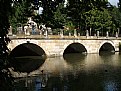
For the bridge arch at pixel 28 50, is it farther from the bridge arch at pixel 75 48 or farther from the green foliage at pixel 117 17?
the green foliage at pixel 117 17

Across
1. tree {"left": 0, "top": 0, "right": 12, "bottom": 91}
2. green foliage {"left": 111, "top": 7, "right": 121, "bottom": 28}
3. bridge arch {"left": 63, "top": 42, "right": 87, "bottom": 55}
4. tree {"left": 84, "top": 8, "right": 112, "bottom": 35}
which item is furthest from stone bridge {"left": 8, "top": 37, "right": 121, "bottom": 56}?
tree {"left": 0, "top": 0, "right": 12, "bottom": 91}

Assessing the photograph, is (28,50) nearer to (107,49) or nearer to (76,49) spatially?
(76,49)

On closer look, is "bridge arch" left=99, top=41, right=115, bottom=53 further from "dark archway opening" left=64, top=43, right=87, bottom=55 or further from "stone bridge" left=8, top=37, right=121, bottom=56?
"dark archway opening" left=64, top=43, right=87, bottom=55

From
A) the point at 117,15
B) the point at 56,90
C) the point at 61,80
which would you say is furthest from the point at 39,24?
the point at 117,15

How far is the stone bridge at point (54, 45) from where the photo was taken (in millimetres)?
50513

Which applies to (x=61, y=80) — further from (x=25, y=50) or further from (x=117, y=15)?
(x=117, y=15)

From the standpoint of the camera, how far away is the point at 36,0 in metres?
9.74

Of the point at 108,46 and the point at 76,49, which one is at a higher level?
the point at 108,46

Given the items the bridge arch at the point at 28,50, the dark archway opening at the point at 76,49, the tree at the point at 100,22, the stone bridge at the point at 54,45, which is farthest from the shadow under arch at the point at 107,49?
the bridge arch at the point at 28,50

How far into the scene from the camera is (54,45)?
180ft

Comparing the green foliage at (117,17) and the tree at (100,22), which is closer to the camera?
the tree at (100,22)

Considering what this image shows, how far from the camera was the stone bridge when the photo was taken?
50.5 meters

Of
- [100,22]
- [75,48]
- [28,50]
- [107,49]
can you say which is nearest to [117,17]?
[100,22]

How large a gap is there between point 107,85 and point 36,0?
18.4 m
